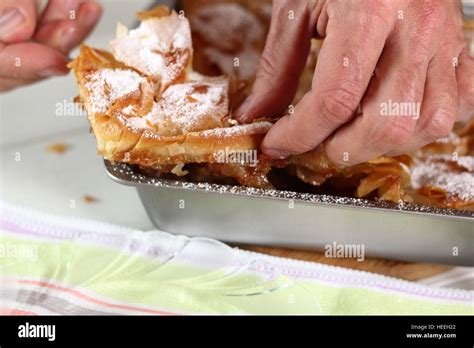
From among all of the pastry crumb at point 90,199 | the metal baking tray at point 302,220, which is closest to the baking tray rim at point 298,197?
the metal baking tray at point 302,220

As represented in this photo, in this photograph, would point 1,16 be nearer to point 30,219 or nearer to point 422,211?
point 30,219

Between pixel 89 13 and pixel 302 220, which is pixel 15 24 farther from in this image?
pixel 302 220

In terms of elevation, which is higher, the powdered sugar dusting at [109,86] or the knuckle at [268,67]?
the knuckle at [268,67]

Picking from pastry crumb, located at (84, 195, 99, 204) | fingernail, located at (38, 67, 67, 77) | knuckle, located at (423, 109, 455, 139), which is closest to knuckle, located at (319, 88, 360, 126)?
knuckle, located at (423, 109, 455, 139)

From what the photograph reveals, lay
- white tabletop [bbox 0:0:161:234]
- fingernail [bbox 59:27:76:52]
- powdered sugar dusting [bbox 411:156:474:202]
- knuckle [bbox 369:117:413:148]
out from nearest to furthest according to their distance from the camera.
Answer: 1. knuckle [bbox 369:117:413:148]
2. powdered sugar dusting [bbox 411:156:474:202]
3. white tabletop [bbox 0:0:161:234]
4. fingernail [bbox 59:27:76:52]

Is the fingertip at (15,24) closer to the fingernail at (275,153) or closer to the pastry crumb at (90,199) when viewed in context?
the pastry crumb at (90,199)

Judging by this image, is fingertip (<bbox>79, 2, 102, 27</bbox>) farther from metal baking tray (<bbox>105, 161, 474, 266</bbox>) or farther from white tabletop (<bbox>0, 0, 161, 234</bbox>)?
metal baking tray (<bbox>105, 161, 474, 266</bbox>)

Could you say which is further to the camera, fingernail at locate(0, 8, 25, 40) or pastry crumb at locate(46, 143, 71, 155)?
pastry crumb at locate(46, 143, 71, 155)

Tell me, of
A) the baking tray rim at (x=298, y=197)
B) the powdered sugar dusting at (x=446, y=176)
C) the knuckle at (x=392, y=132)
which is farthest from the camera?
the powdered sugar dusting at (x=446, y=176)
